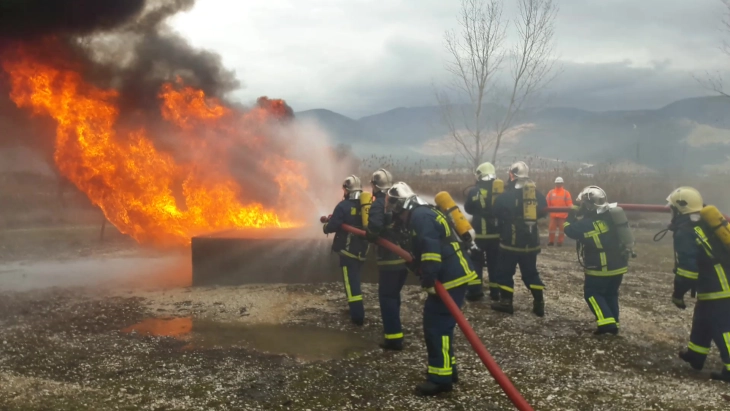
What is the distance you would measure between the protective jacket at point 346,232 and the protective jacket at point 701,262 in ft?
13.2

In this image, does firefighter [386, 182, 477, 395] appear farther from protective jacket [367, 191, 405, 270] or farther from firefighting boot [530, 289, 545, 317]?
firefighting boot [530, 289, 545, 317]

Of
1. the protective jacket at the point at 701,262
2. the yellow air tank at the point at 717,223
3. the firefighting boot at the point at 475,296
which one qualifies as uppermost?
the yellow air tank at the point at 717,223

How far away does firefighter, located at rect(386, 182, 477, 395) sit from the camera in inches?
193

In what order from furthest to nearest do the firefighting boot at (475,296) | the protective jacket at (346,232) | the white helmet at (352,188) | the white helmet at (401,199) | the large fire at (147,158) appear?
the large fire at (147,158)
the firefighting boot at (475,296)
the white helmet at (352,188)
the protective jacket at (346,232)
the white helmet at (401,199)

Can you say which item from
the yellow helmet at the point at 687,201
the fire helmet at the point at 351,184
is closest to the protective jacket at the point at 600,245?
the yellow helmet at the point at 687,201

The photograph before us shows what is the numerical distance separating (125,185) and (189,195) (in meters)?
1.43

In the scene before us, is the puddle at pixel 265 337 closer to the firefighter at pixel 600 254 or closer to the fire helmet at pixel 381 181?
the fire helmet at pixel 381 181

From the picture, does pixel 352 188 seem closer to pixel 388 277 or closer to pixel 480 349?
pixel 388 277

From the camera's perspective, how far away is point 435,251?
4.91 m

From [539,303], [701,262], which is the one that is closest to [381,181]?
[539,303]

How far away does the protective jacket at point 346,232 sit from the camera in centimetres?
726

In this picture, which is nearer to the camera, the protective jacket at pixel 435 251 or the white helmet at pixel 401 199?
the protective jacket at pixel 435 251

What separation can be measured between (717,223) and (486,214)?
10.7 feet

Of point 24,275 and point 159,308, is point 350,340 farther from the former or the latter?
point 24,275
